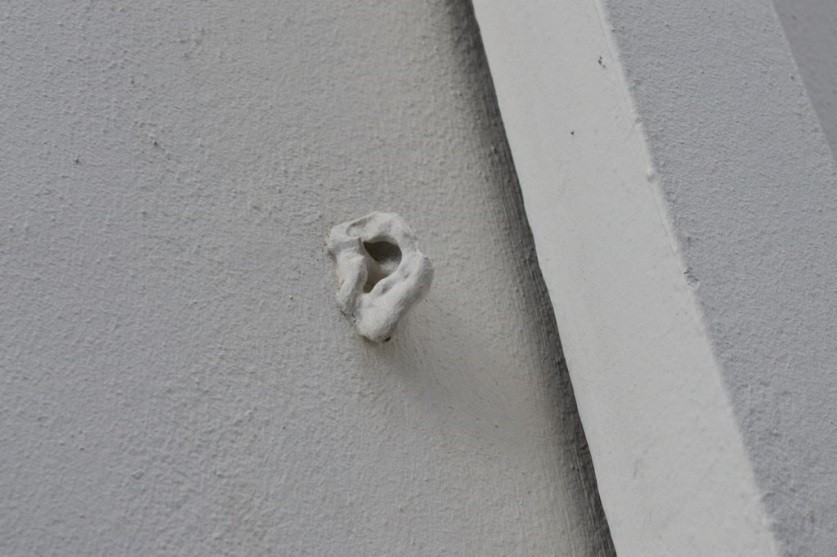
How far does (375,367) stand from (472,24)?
507 mm

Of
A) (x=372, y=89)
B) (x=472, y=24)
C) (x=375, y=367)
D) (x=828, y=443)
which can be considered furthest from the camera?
(x=472, y=24)

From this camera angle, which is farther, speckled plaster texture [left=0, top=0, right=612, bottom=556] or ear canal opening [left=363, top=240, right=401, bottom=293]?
ear canal opening [left=363, top=240, right=401, bottom=293]

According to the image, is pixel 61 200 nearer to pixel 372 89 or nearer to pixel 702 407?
pixel 372 89

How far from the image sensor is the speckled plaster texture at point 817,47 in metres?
1.35

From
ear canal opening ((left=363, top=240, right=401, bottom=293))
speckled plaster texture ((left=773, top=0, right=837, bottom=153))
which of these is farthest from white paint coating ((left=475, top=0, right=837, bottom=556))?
speckled plaster texture ((left=773, top=0, right=837, bottom=153))

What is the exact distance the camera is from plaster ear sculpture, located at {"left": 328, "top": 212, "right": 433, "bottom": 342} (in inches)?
37.4

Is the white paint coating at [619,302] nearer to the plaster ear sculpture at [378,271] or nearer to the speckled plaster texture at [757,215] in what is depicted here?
the speckled plaster texture at [757,215]

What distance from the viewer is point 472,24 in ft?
4.11

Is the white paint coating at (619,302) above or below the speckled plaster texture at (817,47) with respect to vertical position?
below

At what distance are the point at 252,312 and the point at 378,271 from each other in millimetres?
146

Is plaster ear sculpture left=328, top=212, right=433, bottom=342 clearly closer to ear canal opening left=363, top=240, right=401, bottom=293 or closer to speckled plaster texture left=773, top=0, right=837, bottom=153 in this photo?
ear canal opening left=363, top=240, right=401, bottom=293

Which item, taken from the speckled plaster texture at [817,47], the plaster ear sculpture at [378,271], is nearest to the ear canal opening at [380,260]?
the plaster ear sculpture at [378,271]

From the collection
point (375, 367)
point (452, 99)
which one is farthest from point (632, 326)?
point (452, 99)

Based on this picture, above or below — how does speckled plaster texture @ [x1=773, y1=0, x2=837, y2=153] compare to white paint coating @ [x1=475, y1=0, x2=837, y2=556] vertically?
above
